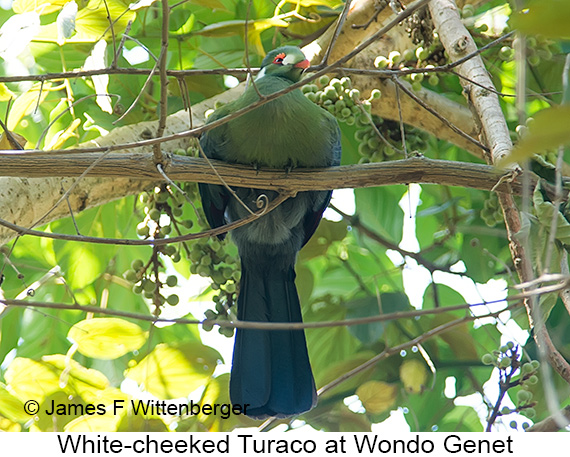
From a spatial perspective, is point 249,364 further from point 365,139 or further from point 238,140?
point 365,139

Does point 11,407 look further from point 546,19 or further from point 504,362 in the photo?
point 546,19

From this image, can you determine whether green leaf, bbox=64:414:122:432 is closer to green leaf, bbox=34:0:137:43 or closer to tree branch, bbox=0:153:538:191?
tree branch, bbox=0:153:538:191

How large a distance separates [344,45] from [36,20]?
1.61 meters

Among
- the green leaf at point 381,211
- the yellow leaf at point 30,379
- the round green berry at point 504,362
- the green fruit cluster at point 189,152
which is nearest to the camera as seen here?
the round green berry at point 504,362

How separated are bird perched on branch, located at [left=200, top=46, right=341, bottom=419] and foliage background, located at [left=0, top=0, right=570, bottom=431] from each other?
0.43 feet

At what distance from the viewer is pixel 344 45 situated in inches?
125

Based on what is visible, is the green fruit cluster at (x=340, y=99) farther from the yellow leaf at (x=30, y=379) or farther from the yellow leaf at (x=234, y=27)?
the yellow leaf at (x=30, y=379)

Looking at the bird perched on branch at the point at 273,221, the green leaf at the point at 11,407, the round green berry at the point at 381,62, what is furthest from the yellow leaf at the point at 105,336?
the round green berry at the point at 381,62

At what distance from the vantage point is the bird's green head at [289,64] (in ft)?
9.26

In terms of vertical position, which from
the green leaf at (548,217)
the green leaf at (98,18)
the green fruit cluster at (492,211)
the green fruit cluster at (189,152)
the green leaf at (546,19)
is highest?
the green leaf at (98,18)

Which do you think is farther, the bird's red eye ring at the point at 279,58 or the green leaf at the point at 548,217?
the bird's red eye ring at the point at 279,58

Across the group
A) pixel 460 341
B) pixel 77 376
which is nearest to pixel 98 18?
pixel 77 376

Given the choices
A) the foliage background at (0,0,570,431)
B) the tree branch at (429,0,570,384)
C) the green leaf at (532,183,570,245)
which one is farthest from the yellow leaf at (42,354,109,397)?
the green leaf at (532,183,570,245)

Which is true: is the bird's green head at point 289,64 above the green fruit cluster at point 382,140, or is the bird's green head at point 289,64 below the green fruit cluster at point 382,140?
above
